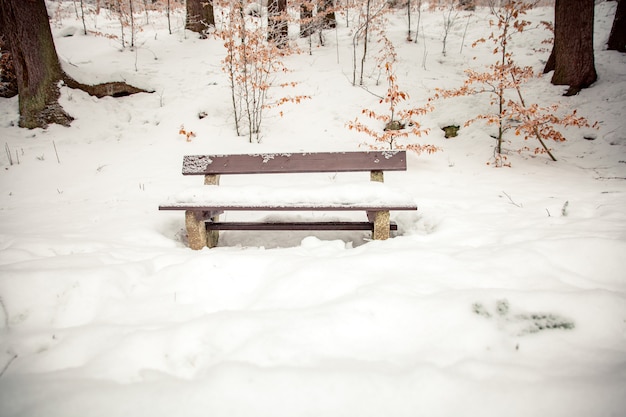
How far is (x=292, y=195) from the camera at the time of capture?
2744 millimetres

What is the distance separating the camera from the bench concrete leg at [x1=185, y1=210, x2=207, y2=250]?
114 inches

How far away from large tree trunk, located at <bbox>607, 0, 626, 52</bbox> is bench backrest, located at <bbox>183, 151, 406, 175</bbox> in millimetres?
9089

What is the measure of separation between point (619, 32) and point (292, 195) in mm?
10487

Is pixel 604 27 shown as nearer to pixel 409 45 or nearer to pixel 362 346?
pixel 409 45

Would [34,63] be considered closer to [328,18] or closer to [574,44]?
[328,18]

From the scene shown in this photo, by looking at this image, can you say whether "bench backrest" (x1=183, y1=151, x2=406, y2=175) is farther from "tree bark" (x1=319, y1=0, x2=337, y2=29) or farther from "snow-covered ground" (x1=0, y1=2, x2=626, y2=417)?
"tree bark" (x1=319, y1=0, x2=337, y2=29)

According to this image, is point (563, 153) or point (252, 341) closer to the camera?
point (252, 341)

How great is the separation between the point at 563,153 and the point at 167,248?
6879 mm

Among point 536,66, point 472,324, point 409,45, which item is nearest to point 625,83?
point 536,66

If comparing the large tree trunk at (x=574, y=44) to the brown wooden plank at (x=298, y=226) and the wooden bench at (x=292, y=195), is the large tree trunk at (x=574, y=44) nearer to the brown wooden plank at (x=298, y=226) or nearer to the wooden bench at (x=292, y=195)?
the wooden bench at (x=292, y=195)

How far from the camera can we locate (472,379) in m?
1.17

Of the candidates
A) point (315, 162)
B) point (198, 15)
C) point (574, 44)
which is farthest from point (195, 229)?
point (198, 15)

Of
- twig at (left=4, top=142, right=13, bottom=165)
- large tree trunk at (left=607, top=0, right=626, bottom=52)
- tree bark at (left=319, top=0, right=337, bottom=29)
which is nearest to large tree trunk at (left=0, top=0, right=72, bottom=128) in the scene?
twig at (left=4, top=142, right=13, bottom=165)

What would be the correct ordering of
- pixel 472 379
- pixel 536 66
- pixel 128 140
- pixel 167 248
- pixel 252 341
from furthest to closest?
pixel 536 66, pixel 128 140, pixel 167 248, pixel 252 341, pixel 472 379
